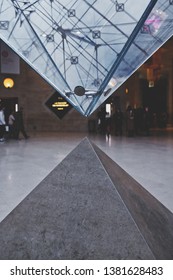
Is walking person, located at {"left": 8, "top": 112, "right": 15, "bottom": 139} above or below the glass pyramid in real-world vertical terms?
below

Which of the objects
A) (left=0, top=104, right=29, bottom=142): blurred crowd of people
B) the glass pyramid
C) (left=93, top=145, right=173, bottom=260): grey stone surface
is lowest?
(left=93, top=145, right=173, bottom=260): grey stone surface

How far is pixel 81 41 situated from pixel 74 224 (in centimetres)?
501

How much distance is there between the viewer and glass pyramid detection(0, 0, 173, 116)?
6258 millimetres

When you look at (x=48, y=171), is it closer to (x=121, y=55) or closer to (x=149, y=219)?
(x=121, y=55)

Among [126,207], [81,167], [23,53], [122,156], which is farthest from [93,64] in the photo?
[126,207]

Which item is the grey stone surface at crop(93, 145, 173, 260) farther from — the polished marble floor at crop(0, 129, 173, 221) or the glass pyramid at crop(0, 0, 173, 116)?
the glass pyramid at crop(0, 0, 173, 116)

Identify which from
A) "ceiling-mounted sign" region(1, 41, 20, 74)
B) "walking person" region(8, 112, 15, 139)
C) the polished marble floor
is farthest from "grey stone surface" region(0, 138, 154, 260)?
"ceiling-mounted sign" region(1, 41, 20, 74)

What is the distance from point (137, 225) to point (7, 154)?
8.34 meters

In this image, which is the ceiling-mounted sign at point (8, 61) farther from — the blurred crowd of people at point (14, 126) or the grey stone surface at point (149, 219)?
the grey stone surface at point (149, 219)

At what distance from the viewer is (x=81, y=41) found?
6582 mm

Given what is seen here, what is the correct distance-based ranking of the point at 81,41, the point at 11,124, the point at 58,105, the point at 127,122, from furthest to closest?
the point at 58,105 → the point at 127,122 → the point at 11,124 → the point at 81,41

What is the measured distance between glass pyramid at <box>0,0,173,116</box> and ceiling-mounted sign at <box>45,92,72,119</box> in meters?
12.6

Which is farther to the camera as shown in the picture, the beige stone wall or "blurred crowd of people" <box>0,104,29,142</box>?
the beige stone wall

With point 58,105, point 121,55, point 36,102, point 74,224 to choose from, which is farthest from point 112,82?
point 36,102
